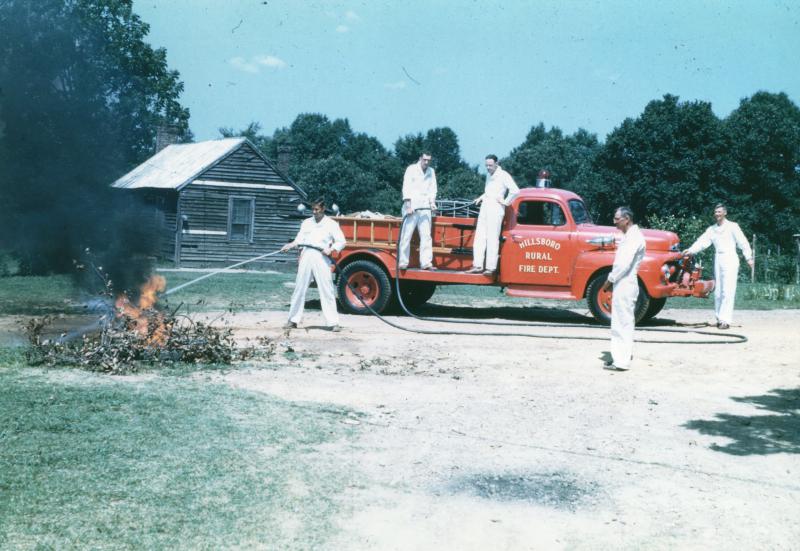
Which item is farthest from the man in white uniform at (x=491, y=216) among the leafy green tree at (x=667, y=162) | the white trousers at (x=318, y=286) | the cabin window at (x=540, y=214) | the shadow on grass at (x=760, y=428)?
the leafy green tree at (x=667, y=162)

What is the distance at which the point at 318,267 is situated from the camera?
12.7m

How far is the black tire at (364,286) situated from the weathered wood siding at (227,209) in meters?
19.2

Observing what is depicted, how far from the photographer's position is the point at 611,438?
6824 mm

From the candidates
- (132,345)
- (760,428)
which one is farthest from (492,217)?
(760,428)

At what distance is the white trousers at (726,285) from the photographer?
13.8 m

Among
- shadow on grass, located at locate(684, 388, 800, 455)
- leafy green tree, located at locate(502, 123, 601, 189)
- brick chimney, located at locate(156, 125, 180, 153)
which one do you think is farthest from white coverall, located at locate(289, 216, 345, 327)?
leafy green tree, located at locate(502, 123, 601, 189)

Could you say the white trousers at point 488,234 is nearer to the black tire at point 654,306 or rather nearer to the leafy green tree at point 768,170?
the black tire at point 654,306

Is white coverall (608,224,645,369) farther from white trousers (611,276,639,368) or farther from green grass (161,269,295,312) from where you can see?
green grass (161,269,295,312)

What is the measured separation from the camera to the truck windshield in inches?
567

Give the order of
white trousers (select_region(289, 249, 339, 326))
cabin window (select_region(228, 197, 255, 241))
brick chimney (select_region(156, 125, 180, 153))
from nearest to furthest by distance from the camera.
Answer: white trousers (select_region(289, 249, 339, 326)) < cabin window (select_region(228, 197, 255, 241)) < brick chimney (select_region(156, 125, 180, 153))

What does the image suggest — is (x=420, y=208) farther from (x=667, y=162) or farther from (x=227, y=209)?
(x=667, y=162)

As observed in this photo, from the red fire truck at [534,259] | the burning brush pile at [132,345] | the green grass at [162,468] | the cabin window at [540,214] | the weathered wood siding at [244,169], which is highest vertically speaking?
the weathered wood siding at [244,169]

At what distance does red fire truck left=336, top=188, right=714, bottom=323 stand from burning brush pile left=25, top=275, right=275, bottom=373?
5138mm

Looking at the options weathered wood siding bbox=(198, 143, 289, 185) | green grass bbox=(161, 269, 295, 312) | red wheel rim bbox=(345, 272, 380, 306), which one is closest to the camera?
red wheel rim bbox=(345, 272, 380, 306)
